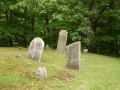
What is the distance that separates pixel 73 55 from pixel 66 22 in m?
14.1

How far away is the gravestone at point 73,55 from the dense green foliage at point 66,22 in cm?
857

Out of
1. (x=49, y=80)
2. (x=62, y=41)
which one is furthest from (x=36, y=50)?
(x=62, y=41)

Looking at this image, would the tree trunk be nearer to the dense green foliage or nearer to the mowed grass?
the dense green foliage

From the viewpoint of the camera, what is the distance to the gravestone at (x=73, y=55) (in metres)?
12.0

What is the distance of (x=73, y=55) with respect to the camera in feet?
39.7

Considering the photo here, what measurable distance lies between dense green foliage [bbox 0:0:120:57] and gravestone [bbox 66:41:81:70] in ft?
28.1

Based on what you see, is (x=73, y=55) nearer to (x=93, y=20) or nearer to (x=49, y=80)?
(x=49, y=80)

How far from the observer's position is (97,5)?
80.4 feet

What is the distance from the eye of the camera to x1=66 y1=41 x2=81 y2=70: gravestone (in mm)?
12000

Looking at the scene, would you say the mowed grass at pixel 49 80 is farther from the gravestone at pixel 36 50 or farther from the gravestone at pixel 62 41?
the gravestone at pixel 62 41

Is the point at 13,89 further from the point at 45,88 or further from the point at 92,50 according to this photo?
the point at 92,50

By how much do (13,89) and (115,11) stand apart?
18.1 m

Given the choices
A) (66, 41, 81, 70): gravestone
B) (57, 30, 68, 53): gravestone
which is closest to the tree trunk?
(57, 30, 68, 53): gravestone

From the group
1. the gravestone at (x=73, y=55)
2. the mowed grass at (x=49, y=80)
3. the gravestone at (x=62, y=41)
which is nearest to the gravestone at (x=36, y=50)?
the gravestone at (x=73, y=55)
